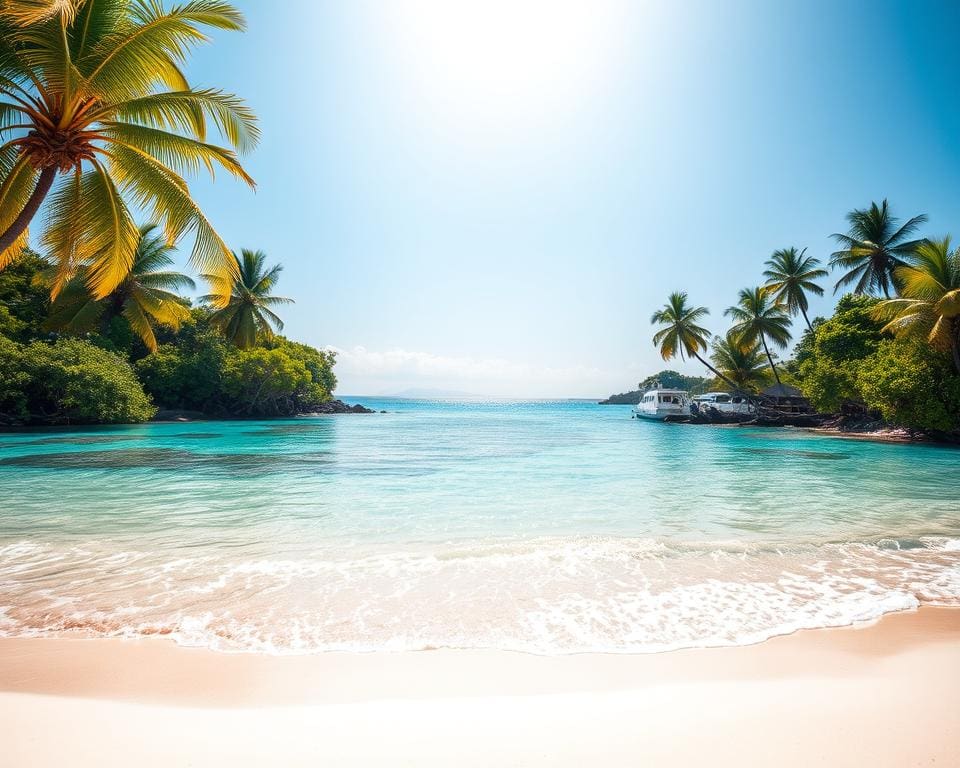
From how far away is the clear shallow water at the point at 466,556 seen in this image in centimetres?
389

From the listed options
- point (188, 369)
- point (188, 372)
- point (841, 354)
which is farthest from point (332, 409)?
point (841, 354)

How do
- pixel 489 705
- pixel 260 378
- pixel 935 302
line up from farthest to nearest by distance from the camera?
pixel 260 378
pixel 935 302
pixel 489 705

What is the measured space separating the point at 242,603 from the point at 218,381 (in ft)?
129

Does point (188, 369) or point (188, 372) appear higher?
point (188, 369)

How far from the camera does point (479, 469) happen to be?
13820 millimetres

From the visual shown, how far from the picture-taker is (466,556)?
5.68m

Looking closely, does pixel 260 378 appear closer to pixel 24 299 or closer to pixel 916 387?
pixel 24 299

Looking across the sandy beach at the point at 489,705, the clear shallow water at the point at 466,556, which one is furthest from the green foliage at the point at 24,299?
the sandy beach at the point at 489,705

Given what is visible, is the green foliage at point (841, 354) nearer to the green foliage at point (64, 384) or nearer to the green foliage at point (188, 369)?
the green foliage at point (64, 384)

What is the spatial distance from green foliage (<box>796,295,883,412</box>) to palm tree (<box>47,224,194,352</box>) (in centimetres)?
4074

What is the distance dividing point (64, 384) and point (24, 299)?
821 centimetres

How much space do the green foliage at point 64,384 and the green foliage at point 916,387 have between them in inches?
1680


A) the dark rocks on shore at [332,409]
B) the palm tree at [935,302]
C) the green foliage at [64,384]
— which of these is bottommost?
the dark rocks on shore at [332,409]

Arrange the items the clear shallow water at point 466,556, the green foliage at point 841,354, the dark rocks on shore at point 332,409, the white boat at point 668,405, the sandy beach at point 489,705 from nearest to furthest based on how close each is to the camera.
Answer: the sandy beach at point 489,705
the clear shallow water at point 466,556
the green foliage at point 841,354
the white boat at point 668,405
the dark rocks on shore at point 332,409
